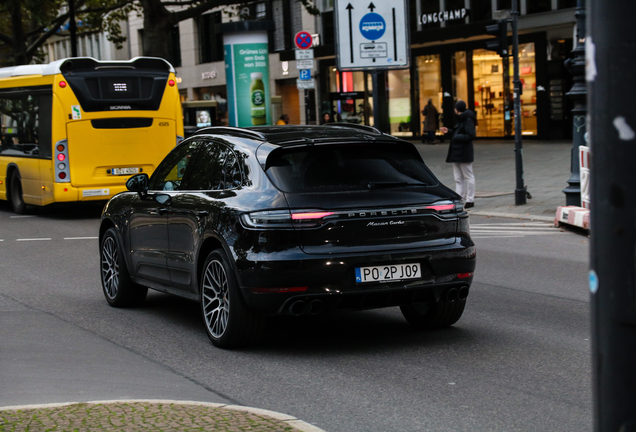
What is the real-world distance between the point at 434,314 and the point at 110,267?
327 centimetres

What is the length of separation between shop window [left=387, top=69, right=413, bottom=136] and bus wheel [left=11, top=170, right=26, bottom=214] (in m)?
21.4

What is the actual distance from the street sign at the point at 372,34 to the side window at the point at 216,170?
1231 cm

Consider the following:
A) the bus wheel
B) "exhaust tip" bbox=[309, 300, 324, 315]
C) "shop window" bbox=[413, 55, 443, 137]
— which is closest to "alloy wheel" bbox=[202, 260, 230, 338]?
"exhaust tip" bbox=[309, 300, 324, 315]

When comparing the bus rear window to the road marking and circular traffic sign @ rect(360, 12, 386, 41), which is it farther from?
the road marking

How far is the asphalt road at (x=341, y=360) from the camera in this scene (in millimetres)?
5012

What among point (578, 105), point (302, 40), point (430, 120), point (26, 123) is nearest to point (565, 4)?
point (430, 120)

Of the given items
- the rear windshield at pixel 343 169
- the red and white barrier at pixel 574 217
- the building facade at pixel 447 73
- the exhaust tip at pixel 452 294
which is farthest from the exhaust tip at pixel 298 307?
the building facade at pixel 447 73

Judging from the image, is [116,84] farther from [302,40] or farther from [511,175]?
[511,175]

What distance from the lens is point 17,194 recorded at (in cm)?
1934

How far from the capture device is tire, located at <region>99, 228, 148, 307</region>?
8445 millimetres

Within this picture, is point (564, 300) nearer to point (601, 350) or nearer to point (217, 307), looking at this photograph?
point (217, 307)

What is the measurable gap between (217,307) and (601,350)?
4.77 m

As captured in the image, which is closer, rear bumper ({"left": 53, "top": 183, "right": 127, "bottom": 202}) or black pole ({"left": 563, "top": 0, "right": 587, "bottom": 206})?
black pole ({"left": 563, "top": 0, "right": 587, "bottom": 206})

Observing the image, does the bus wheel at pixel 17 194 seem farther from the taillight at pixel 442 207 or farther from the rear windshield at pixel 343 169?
the taillight at pixel 442 207
